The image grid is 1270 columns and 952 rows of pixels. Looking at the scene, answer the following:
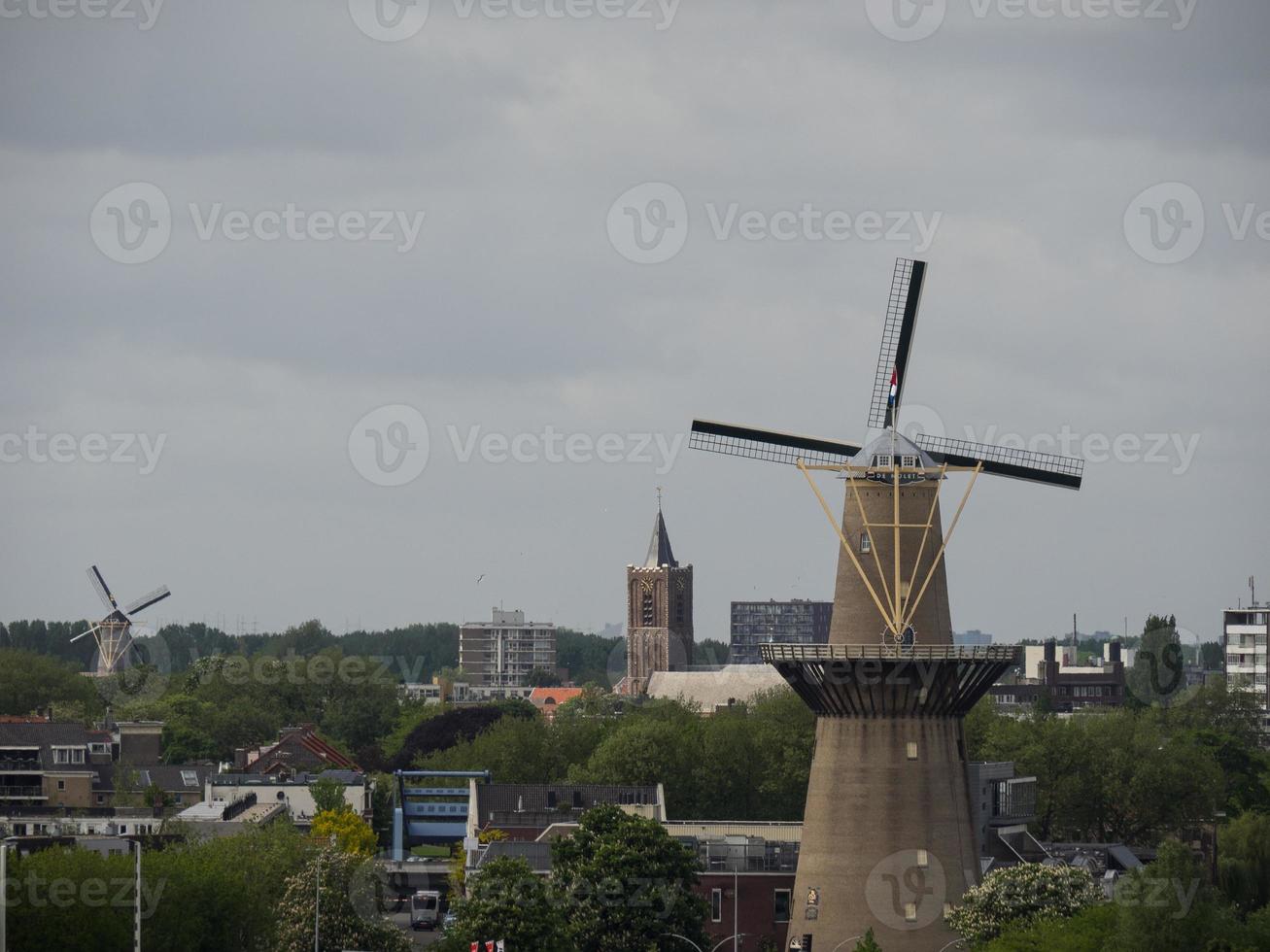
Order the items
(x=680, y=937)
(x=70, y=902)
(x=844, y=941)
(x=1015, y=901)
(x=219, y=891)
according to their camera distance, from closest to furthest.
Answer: (x=70, y=902)
(x=1015, y=901)
(x=844, y=941)
(x=219, y=891)
(x=680, y=937)

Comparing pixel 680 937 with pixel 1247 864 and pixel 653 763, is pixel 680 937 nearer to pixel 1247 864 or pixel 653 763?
pixel 1247 864

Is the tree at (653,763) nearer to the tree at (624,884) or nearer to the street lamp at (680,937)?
the tree at (624,884)

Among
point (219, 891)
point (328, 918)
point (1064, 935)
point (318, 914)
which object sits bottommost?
point (328, 918)

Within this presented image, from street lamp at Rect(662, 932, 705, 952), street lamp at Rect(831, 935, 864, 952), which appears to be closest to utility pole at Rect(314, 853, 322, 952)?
street lamp at Rect(662, 932, 705, 952)

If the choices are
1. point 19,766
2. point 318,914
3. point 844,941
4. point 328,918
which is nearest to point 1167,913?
point 844,941

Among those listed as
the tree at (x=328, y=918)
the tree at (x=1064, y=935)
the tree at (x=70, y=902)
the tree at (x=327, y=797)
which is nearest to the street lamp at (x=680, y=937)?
the tree at (x=328, y=918)
